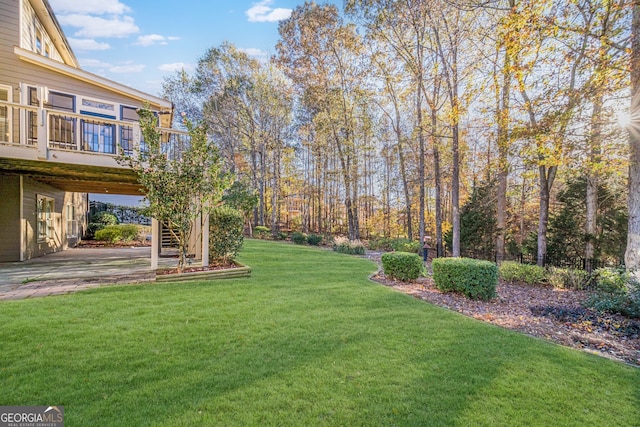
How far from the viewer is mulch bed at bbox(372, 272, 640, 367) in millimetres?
4020

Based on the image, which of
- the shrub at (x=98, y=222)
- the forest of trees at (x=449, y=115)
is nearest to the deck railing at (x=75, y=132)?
the shrub at (x=98, y=222)

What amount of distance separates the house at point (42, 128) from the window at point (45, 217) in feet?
0.10

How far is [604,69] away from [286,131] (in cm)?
1799

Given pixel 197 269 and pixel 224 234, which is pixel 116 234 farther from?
pixel 197 269

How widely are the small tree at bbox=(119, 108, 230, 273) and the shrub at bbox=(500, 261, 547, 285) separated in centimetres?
785

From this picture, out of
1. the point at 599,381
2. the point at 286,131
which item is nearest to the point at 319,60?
the point at 286,131

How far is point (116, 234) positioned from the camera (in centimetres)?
1247

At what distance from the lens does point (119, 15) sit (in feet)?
32.4

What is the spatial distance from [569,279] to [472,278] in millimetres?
3708

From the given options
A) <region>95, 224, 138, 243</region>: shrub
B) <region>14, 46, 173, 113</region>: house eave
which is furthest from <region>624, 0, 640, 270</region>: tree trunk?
<region>95, 224, 138, 243</region>: shrub

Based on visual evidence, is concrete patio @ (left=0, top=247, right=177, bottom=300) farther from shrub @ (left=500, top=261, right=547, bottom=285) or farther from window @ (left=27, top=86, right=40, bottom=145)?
shrub @ (left=500, top=261, right=547, bottom=285)

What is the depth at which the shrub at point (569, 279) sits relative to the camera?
7430 mm

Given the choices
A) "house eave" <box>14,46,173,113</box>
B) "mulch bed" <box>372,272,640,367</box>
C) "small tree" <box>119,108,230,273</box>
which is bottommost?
"mulch bed" <box>372,272,640,367</box>

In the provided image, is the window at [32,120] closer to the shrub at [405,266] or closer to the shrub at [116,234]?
the shrub at [116,234]
